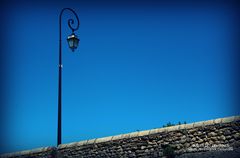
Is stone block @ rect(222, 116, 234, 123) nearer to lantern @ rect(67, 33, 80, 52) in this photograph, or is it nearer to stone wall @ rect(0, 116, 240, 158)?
stone wall @ rect(0, 116, 240, 158)

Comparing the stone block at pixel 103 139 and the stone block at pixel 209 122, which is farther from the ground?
the stone block at pixel 209 122

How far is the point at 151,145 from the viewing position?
1152 cm

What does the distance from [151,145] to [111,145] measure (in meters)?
1.36

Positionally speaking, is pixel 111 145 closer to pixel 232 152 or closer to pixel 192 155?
pixel 192 155

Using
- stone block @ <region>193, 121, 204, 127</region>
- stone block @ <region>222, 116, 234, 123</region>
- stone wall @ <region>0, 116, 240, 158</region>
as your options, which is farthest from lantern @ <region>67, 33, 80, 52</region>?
stone block @ <region>222, 116, 234, 123</region>

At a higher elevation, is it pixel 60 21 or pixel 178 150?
pixel 60 21

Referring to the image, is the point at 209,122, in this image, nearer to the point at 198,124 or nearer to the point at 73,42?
the point at 198,124

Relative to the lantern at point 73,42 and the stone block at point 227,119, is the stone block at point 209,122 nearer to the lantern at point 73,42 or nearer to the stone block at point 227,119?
the stone block at point 227,119

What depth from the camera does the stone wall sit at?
1048 cm

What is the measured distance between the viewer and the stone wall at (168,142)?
1048cm

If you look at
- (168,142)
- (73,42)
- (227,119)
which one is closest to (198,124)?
(227,119)

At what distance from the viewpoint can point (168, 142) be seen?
36.9 feet

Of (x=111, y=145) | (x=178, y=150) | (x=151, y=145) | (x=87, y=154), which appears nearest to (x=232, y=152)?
(x=178, y=150)

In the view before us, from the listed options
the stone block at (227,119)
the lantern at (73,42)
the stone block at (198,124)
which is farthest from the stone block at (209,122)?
the lantern at (73,42)
